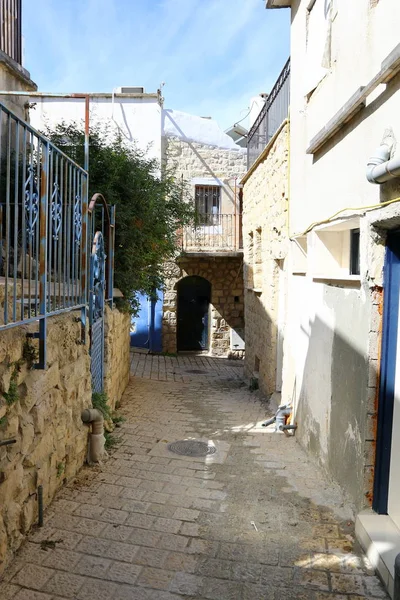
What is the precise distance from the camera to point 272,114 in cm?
856

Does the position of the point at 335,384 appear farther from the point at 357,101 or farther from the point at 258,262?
the point at 258,262

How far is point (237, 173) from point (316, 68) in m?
10.8

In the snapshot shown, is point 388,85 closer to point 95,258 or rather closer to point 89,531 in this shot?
point 95,258

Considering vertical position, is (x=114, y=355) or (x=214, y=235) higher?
(x=214, y=235)

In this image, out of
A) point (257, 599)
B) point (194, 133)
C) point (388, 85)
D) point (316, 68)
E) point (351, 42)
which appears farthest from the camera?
point (194, 133)

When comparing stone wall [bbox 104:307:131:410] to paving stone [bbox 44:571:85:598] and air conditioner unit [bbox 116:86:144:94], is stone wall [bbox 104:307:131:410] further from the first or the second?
air conditioner unit [bbox 116:86:144:94]

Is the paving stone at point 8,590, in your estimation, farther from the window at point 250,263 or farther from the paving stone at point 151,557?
the window at point 250,263

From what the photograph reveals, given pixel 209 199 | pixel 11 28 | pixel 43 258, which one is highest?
pixel 11 28

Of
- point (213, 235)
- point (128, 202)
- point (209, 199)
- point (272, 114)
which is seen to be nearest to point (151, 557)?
point (128, 202)

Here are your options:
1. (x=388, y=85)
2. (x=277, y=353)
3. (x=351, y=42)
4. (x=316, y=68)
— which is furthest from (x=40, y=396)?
(x=277, y=353)

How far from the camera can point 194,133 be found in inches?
610

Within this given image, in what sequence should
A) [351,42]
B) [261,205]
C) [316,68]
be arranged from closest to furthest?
1. [351,42]
2. [316,68]
3. [261,205]

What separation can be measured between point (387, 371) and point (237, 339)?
12513 millimetres

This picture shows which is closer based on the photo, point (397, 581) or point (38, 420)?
point (397, 581)
